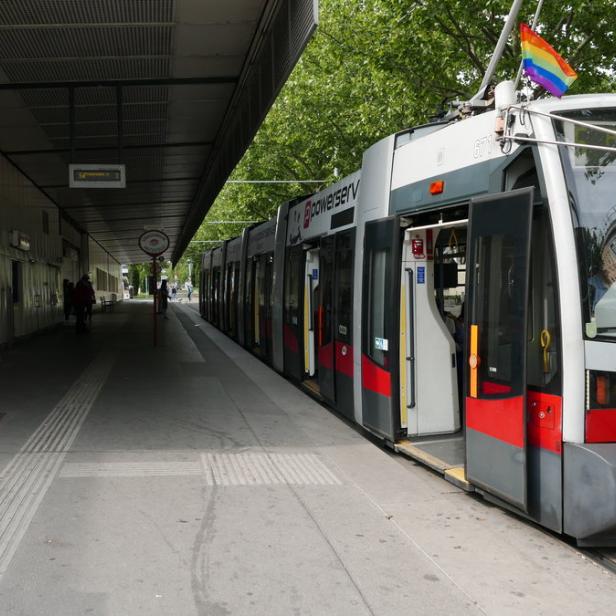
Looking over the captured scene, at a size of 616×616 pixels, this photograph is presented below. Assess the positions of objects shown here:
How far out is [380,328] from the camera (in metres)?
7.46

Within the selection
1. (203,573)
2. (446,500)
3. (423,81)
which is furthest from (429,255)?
(423,81)

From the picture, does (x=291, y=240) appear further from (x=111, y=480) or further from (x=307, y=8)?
(x=111, y=480)

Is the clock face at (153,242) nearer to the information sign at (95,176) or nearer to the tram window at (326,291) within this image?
the information sign at (95,176)

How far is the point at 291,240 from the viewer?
12.6 meters

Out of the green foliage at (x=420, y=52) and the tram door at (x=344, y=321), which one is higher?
the green foliage at (x=420, y=52)

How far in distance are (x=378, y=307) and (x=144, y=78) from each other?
7.46m

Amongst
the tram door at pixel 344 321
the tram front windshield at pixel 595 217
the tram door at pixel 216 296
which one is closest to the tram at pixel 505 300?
the tram front windshield at pixel 595 217

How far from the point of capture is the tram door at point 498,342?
196 inches

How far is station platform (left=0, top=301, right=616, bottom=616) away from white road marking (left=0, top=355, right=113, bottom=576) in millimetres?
21

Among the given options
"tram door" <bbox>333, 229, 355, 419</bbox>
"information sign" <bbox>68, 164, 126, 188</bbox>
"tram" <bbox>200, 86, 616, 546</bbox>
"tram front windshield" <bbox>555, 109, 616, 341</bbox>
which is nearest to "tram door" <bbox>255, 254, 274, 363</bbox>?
"information sign" <bbox>68, 164, 126, 188</bbox>

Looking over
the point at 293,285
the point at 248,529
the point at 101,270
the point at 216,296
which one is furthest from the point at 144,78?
the point at 101,270

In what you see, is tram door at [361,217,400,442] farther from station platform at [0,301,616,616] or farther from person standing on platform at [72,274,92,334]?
person standing on platform at [72,274,92,334]

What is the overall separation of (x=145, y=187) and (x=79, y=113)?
962 centimetres

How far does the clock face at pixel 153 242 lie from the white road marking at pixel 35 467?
794cm
